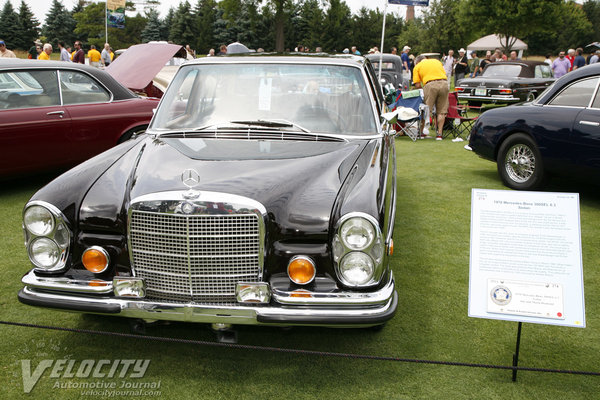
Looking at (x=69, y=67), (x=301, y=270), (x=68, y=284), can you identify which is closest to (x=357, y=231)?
(x=301, y=270)

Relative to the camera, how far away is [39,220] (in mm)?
2977

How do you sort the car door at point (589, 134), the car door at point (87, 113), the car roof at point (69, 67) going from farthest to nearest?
1. the car door at point (87, 113)
2. the car roof at point (69, 67)
3. the car door at point (589, 134)

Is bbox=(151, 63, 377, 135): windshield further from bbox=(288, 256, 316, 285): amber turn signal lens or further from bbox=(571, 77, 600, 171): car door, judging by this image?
bbox=(571, 77, 600, 171): car door

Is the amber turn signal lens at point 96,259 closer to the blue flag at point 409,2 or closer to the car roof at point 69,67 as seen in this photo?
the car roof at point 69,67

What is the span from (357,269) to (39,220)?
5.98 ft

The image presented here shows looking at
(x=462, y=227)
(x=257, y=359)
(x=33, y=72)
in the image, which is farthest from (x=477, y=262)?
(x=33, y=72)

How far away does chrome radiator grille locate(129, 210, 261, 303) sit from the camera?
108 inches

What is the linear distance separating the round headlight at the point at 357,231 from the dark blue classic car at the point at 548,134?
14.0ft

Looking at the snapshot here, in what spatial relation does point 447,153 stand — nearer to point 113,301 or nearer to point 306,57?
point 306,57

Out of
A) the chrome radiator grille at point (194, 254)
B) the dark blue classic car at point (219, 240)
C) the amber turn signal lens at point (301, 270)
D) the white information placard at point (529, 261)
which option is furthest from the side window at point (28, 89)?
the white information placard at point (529, 261)

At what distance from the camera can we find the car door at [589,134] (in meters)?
5.82

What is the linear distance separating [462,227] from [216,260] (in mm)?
3646

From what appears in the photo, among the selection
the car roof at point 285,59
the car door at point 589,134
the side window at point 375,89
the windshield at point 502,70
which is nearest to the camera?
the car roof at point 285,59

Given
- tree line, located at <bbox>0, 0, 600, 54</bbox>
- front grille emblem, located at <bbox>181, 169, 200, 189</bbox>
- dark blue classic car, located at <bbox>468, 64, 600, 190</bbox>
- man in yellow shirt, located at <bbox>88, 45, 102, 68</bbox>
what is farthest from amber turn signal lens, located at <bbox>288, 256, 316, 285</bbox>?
tree line, located at <bbox>0, 0, 600, 54</bbox>
